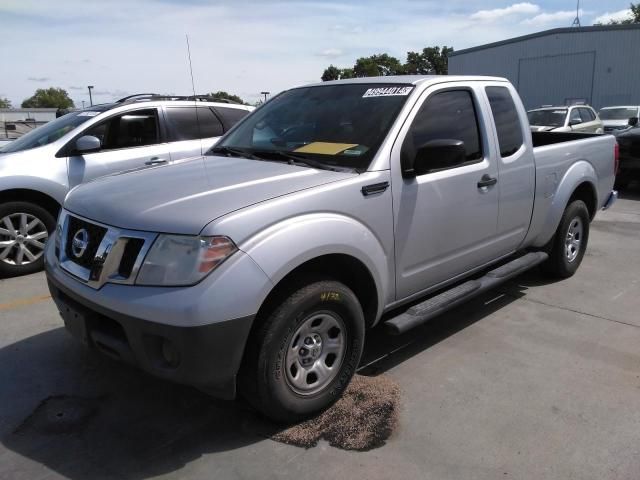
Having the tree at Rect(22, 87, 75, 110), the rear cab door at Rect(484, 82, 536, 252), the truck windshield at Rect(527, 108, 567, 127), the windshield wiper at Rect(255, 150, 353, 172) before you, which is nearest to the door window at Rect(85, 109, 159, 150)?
the windshield wiper at Rect(255, 150, 353, 172)

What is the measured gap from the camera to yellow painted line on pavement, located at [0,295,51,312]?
4.77 meters

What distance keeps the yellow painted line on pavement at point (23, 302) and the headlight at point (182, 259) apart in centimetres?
295

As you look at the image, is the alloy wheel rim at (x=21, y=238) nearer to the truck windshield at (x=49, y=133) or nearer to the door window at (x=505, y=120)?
the truck windshield at (x=49, y=133)

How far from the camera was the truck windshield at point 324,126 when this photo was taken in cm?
331

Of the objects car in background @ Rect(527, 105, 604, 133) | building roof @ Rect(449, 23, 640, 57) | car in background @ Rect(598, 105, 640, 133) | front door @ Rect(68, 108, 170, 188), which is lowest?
car in background @ Rect(598, 105, 640, 133)

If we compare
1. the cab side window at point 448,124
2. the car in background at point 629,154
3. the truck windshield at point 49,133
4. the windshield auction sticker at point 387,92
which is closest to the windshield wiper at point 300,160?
the cab side window at point 448,124

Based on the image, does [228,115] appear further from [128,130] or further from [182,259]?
[182,259]

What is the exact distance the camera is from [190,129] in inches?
265

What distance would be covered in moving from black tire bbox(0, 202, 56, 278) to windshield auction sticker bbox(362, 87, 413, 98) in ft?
12.6

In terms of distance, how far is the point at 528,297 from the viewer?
494 cm

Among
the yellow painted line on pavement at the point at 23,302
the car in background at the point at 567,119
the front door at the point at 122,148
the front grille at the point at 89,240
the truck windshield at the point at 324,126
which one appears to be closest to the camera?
the front grille at the point at 89,240

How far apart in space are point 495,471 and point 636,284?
357 cm

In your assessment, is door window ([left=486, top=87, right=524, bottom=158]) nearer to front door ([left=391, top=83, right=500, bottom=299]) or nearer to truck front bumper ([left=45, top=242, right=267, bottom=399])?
front door ([left=391, top=83, right=500, bottom=299])

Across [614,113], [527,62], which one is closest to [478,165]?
[614,113]
